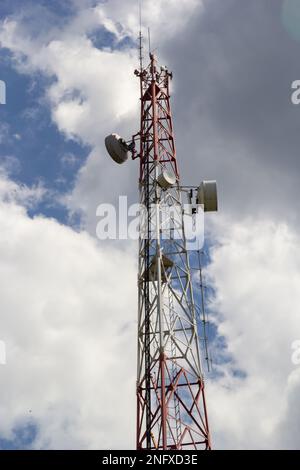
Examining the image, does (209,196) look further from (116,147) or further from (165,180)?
(116,147)

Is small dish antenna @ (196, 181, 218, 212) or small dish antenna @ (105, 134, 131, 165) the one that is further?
small dish antenna @ (105, 134, 131, 165)

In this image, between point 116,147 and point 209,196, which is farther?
point 116,147

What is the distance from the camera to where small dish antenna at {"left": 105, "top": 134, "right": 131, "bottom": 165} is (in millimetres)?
46531

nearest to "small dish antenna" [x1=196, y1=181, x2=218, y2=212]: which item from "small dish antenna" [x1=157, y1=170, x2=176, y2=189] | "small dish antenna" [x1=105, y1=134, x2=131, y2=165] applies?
"small dish antenna" [x1=157, y1=170, x2=176, y2=189]

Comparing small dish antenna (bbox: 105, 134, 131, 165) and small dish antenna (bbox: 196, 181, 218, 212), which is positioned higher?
small dish antenna (bbox: 105, 134, 131, 165)

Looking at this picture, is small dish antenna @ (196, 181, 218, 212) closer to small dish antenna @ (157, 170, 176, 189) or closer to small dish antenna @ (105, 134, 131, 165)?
small dish antenna @ (157, 170, 176, 189)

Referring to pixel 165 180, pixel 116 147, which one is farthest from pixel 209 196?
pixel 116 147

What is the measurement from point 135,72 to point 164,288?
1968 cm

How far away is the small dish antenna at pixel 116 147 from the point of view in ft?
153

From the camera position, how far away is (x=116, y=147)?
4653 centimetres
